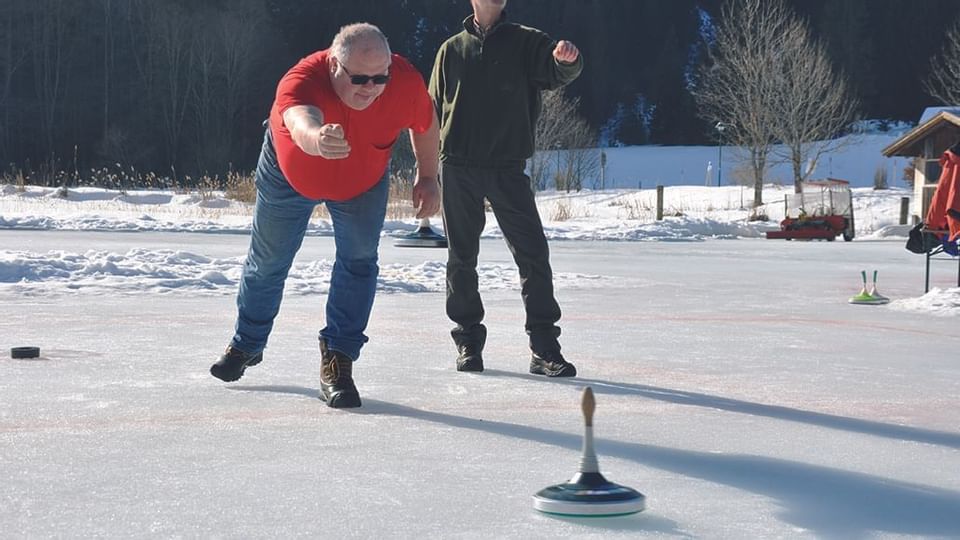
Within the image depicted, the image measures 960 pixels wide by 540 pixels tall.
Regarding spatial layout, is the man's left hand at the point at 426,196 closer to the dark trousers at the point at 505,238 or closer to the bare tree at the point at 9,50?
the dark trousers at the point at 505,238

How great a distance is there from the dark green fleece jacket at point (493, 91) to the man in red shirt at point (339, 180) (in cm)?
65

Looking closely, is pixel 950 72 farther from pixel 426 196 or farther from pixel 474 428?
pixel 474 428

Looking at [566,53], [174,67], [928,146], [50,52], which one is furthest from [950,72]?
[566,53]

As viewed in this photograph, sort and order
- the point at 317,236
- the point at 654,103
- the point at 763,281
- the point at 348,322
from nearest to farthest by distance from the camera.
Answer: the point at 348,322
the point at 763,281
the point at 317,236
the point at 654,103

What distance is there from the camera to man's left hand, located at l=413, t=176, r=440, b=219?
468 centimetres

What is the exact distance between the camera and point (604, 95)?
92.2 m

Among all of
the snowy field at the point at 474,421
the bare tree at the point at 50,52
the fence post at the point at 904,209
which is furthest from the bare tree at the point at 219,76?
the snowy field at the point at 474,421

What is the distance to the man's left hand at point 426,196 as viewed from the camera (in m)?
4.68

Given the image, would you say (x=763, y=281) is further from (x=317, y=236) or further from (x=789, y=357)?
(x=317, y=236)

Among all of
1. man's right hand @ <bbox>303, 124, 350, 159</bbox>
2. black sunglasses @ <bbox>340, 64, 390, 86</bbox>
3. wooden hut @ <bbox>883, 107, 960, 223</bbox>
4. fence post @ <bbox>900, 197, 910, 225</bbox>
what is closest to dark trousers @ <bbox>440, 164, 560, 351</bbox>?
black sunglasses @ <bbox>340, 64, 390, 86</bbox>

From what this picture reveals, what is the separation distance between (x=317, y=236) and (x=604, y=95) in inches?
2922

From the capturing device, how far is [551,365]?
17.0ft

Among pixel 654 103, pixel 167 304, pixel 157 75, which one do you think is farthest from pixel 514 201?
pixel 654 103

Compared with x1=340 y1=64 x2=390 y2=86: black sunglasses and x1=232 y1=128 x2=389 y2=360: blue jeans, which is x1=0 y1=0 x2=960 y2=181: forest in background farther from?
x1=340 y1=64 x2=390 y2=86: black sunglasses
